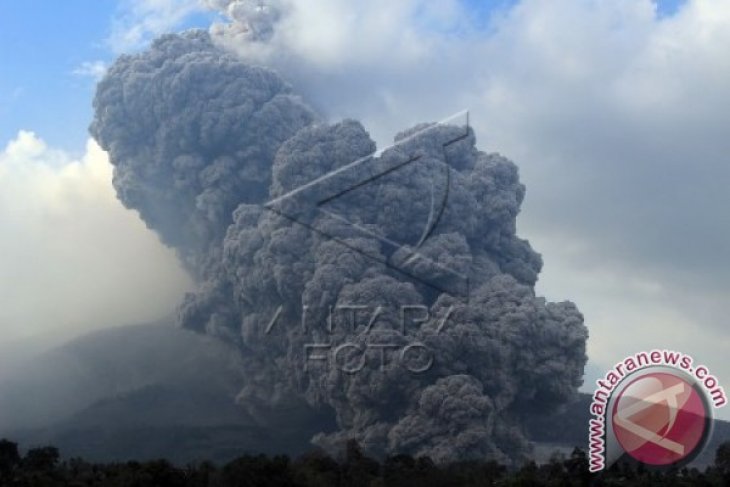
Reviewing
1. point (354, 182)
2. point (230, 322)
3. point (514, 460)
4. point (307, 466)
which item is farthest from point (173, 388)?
point (307, 466)

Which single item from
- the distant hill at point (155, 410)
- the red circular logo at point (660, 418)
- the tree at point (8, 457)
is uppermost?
the distant hill at point (155, 410)

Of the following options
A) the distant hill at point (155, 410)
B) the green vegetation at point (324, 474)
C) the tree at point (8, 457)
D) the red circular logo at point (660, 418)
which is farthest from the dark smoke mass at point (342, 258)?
the red circular logo at point (660, 418)

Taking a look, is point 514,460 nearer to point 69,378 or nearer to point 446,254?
point 446,254

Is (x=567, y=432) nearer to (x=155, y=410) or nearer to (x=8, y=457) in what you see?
(x=155, y=410)

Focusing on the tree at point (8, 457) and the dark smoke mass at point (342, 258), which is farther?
the dark smoke mass at point (342, 258)

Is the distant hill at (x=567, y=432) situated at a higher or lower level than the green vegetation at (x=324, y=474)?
higher

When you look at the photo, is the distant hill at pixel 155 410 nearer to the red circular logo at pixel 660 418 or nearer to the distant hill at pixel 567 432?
the distant hill at pixel 567 432

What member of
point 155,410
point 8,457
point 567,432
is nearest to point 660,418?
point 8,457
